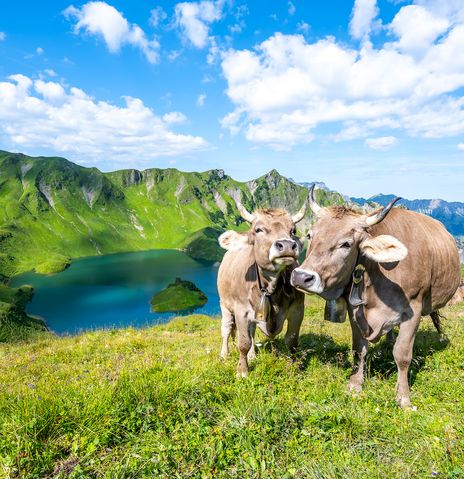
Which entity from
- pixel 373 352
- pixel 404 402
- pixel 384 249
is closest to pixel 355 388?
pixel 404 402

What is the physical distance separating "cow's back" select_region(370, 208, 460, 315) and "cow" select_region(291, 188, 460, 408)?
2cm

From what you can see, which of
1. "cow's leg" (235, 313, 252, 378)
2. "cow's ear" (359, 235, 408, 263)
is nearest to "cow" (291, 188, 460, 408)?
"cow's ear" (359, 235, 408, 263)

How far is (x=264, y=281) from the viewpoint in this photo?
23.4 ft

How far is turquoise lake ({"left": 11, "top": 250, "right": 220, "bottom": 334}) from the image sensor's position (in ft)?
279

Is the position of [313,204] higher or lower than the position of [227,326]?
higher

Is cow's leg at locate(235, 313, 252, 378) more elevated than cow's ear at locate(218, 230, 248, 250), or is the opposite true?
cow's ear at locate(218, 230, 248, 250)

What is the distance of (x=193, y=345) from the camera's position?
38.8ft

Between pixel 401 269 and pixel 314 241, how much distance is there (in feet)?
5.92

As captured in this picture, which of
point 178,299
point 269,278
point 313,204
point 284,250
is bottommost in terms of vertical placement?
point 178,299

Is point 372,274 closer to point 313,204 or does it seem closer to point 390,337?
point 313,204

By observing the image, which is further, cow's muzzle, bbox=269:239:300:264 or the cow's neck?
the cow's neck

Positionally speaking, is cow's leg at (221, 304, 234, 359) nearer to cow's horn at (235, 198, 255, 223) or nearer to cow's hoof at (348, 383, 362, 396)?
cow's horn at (235, 198, 255, 223)

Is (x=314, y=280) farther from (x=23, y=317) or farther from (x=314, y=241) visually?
(x=23, y=317)

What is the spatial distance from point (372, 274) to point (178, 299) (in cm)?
9352
